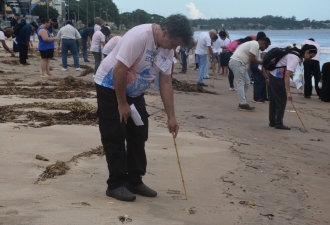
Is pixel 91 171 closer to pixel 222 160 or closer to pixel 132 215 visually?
pixel 132 215

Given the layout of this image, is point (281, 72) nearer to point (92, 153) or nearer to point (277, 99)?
point (277, 99)

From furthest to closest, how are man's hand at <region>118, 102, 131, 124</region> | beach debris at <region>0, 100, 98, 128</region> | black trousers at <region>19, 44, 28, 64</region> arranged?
black trousers at <region>19, 44, 28, 64</region> < beach debris at <region>0, 100, 98, 128</region> < man's hand at <region>118, 102, 131, 124</region>

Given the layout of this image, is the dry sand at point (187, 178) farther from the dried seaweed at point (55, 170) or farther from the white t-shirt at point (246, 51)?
the white t-shirt at point (246, 51)

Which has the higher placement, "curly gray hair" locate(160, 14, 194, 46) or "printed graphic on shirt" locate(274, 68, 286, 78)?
"curly gray hair" locate(160, 14, 194, 46)

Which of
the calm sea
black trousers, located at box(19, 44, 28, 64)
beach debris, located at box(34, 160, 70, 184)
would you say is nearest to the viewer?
beach debris, located at box(34, 160, 70, 184)

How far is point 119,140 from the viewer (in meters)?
4.20

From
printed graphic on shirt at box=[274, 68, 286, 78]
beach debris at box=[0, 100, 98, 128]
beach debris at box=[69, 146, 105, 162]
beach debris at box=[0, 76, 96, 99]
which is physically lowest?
beach debris at box=[69, 146, 105, 162]

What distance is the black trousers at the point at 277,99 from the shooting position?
8630mm

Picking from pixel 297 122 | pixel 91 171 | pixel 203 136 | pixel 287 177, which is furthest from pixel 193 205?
pixel 297 122

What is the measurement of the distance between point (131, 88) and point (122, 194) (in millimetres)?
838

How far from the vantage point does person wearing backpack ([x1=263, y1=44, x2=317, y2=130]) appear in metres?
8.27

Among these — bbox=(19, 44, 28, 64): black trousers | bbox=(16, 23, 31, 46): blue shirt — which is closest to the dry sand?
bbox=(16, 23, 31, 46): blue shirt

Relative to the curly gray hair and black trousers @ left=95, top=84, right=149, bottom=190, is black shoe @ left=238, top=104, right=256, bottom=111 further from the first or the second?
the curly gray hair

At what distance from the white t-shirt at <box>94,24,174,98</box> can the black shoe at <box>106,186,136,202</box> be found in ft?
2.48
